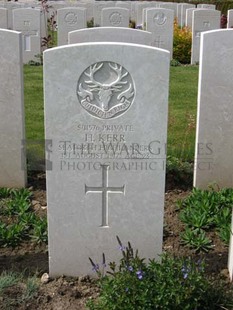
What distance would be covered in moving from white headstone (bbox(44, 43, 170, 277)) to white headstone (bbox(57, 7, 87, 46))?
10.4 metres

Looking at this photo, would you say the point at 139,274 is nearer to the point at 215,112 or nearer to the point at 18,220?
the point at 18,220

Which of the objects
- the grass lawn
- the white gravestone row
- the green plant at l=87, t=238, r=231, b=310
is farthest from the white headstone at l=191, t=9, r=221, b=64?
the green plant at l=87, t=238, r=231, b=310

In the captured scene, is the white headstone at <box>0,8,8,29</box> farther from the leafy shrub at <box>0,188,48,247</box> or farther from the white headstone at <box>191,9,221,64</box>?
the leafy shrub at <box>0,188,48,247</box>

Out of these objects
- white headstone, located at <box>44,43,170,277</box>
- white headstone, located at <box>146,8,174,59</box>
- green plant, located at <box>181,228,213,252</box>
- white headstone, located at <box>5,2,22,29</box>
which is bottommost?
green plant, located at <box>181,228,213,252</box>

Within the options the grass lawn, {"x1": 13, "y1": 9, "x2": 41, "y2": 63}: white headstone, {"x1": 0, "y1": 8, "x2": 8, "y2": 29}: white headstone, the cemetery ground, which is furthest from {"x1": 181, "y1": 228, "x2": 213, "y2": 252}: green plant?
{"x1": 0, "y1": 8, "x2": 8, "y2": 29}: white headstone

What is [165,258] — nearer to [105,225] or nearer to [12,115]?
[105,225]

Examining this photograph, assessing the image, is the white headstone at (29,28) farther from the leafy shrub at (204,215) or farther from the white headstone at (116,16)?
the leafy shrub at (204,215)

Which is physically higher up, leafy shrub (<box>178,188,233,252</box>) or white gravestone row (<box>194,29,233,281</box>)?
white gravestone row (<box>194,29,233,281</box>)

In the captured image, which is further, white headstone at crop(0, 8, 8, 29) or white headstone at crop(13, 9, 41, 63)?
white headstone at crop(0, 8, 8, 29)

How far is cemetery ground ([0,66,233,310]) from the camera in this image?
11.3 ft

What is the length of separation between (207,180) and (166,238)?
1146 millimetres

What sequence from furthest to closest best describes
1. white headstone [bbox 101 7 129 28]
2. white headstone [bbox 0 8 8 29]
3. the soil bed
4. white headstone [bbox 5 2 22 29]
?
white headstone [bbox 5 2 22 29] → white headstone [bbox 0 8 8 29] → white headstone [bbox 101 7 129 28] → the soil bed

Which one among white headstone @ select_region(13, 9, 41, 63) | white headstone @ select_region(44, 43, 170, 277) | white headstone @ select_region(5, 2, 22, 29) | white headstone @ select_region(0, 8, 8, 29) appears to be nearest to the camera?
white headstone @ select_region(44, 43, 170, 277)

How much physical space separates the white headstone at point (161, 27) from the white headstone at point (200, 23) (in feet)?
1.92
